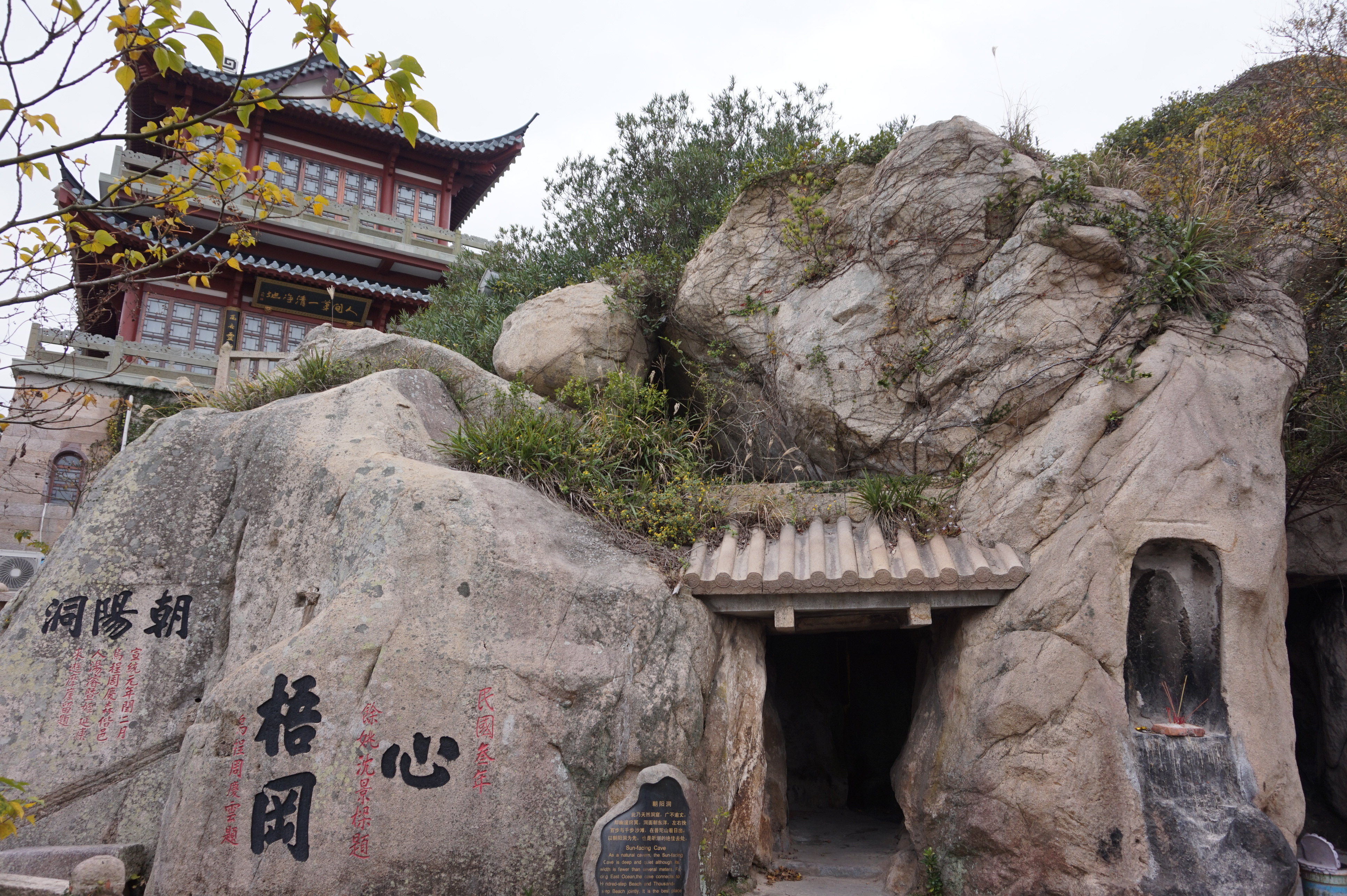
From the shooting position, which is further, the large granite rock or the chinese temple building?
the chinese temple building

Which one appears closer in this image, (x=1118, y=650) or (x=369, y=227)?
(x=1118, y=650)

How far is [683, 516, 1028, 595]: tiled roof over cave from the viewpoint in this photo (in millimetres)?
6621

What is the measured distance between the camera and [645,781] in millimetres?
5715

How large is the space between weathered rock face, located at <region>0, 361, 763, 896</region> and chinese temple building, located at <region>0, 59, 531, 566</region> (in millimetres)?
7372

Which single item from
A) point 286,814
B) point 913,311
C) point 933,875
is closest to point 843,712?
point 933,875

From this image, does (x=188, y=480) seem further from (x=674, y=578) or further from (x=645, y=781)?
(x=645, y=781)

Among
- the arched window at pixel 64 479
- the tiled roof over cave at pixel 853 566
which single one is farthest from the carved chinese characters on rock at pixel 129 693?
the arched window at pixel 64 479

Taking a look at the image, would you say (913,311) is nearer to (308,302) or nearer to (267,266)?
(267,266)

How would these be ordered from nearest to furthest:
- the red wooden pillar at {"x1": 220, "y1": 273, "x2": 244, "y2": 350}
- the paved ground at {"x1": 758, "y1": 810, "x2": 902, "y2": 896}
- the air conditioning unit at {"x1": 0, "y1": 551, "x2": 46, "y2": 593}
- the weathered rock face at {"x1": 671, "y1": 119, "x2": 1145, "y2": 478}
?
the paved ground at {"x1": 758, "y1": 810, "x2": 902, "y2": 896} → the weathered rock face at {"x1": 671, "y1": 119, "x2": 1145, "y2": 478} → the air conditioning unit at {"x1": 0, "y1": 551, "x2": 46, "y2": 593} → the red wooden pillar at {"x1": 220, "y1": 273, "x2": 244, "y2": 350}

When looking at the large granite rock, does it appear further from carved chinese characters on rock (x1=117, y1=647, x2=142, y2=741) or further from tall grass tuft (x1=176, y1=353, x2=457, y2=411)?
carved chinese characters on rock (x1=117, y1=647, x2=142, y2=741)

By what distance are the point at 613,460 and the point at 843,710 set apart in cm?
552

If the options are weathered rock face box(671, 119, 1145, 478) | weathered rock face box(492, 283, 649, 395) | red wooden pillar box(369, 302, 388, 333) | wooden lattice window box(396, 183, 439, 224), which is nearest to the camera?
weathered rock face box(671, 119, 1145, 478)

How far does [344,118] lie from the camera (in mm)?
18188

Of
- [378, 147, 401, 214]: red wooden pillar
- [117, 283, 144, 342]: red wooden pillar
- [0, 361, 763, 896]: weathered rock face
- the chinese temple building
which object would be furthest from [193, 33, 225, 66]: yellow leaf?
[378, 147, 401, 214]: red wooden pillar
